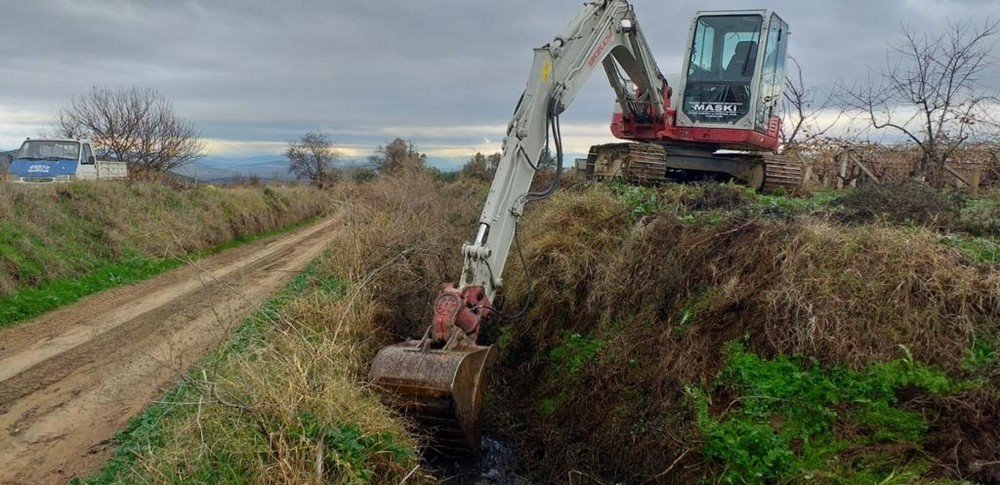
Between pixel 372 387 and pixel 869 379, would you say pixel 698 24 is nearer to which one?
pixel 869 379

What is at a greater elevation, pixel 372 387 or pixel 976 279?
pixel 976 279

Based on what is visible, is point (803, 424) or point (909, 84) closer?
point (803, 424)

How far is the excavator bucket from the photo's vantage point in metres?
5.50

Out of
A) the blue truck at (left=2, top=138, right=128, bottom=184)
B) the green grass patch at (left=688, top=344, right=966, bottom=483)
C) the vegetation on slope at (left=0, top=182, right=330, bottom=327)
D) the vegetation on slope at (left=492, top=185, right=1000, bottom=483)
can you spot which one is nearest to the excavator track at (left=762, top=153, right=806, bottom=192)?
the vegetation on slope at (left=492, top=185, right=1000, bottom=483)

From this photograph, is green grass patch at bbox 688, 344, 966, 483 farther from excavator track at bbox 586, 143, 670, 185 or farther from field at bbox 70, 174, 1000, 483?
excavator track at bbox 586, 143, 670, 185

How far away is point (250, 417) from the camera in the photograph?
500 centimetres

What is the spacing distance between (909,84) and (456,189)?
11.4 metres

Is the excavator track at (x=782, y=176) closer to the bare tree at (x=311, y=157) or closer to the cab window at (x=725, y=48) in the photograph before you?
Answer: the cab window at (x=725, y=48)

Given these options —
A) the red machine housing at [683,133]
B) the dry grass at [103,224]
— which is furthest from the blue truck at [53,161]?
the red machine housing at [683,133]

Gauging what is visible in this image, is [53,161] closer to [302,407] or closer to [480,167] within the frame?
[480,167]

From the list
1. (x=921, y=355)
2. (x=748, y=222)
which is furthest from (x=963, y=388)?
(x=748, y=222)

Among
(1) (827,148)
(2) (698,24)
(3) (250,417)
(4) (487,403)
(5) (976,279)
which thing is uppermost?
Result: (2) (698,24)

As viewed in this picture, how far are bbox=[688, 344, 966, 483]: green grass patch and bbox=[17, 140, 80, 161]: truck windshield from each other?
20.3 metres

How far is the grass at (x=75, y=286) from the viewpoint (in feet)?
32.7
